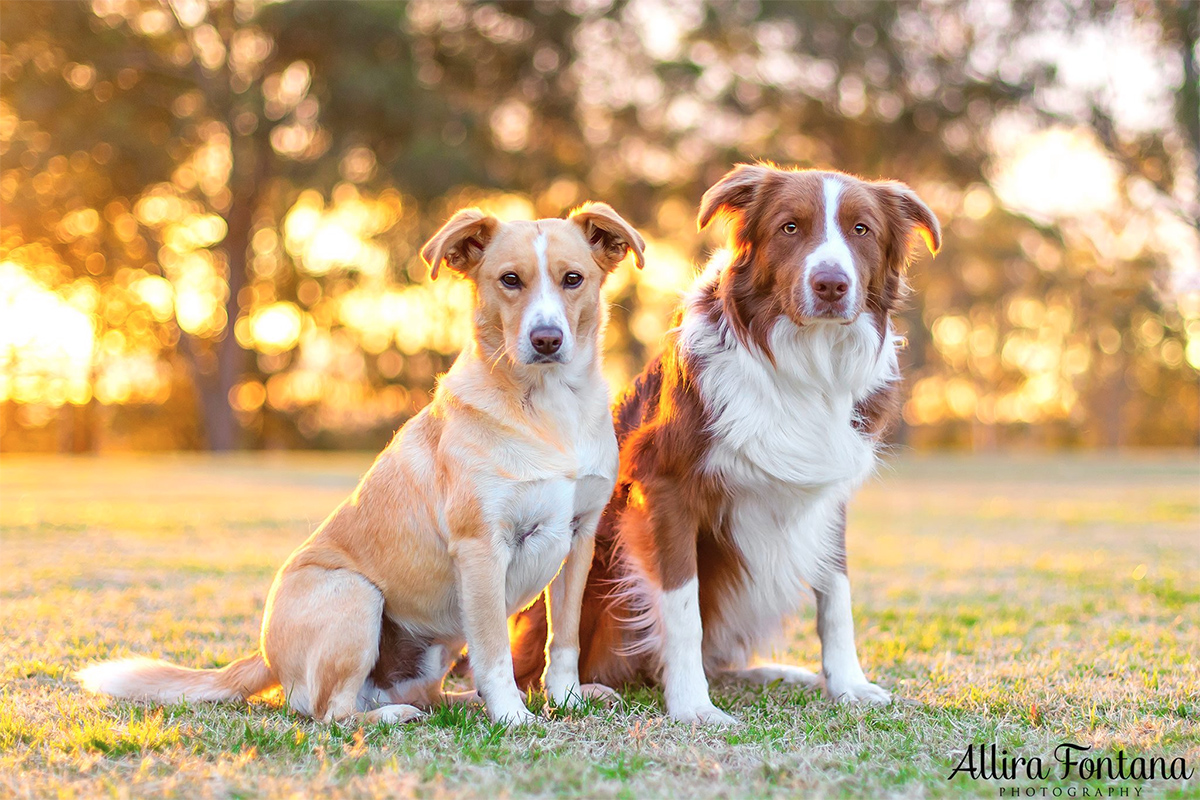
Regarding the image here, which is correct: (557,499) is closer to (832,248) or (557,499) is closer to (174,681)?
(832,248)

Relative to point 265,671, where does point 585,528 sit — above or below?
above

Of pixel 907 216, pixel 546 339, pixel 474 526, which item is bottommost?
pixel 474 526

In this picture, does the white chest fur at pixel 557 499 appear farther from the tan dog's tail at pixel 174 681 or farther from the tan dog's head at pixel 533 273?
the tan dog's tail at pixel 174 681

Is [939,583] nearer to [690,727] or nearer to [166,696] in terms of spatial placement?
[690,727]

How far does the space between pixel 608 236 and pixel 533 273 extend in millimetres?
419

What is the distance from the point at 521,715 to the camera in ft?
10.6

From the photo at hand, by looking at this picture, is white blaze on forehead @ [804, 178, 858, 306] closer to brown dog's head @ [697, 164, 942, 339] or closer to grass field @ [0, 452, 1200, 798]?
brown dog's head @ [697, 164, 942, 339]

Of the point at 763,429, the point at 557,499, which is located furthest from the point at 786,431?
the point at 557,499

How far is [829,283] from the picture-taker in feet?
10.5

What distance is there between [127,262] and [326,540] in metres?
24.8

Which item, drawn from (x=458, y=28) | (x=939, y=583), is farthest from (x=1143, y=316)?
(x=939, y=583)

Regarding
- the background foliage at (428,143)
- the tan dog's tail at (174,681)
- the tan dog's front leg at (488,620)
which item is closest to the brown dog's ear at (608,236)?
the tan dog's front leg at (488,620)

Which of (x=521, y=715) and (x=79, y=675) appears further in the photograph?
(x=79, y=675)

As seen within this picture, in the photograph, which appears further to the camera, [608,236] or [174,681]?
[608,236]
